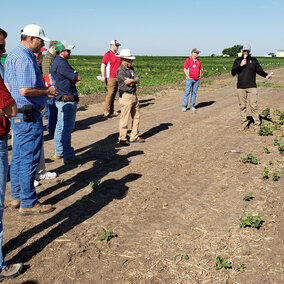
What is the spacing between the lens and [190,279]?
3227 millimetres

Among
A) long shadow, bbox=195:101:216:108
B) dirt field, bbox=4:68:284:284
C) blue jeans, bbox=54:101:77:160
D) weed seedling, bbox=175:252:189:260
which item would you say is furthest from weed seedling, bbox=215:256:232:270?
long shadow, bbox=195:101:216:108

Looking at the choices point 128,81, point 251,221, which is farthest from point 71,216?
point 128,81

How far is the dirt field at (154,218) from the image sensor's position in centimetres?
337

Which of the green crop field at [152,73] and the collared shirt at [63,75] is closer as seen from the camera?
the collared shirt at [63,75]

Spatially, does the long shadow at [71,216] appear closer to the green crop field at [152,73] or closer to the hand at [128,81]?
the hand at [128,81]

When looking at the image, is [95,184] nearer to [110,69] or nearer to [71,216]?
[71,216]

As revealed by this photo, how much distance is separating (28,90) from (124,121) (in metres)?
3.89

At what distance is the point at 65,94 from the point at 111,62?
521cm

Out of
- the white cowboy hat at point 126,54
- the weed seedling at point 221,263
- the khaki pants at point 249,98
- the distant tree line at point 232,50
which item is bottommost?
the weed seedling at point 221,263

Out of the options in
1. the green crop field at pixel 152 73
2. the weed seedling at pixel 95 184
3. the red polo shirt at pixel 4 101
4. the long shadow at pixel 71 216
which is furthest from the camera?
the green crop field at pixel 152 73

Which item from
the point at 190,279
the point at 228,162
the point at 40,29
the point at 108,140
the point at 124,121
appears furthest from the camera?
the point at 108,140

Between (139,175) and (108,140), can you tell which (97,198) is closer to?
(139,175)

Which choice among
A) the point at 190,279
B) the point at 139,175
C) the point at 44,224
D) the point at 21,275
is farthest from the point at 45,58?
the point at 190,279

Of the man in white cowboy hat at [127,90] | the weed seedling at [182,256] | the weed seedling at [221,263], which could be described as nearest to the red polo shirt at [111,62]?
the man in white cowboy hat at [127,90]
